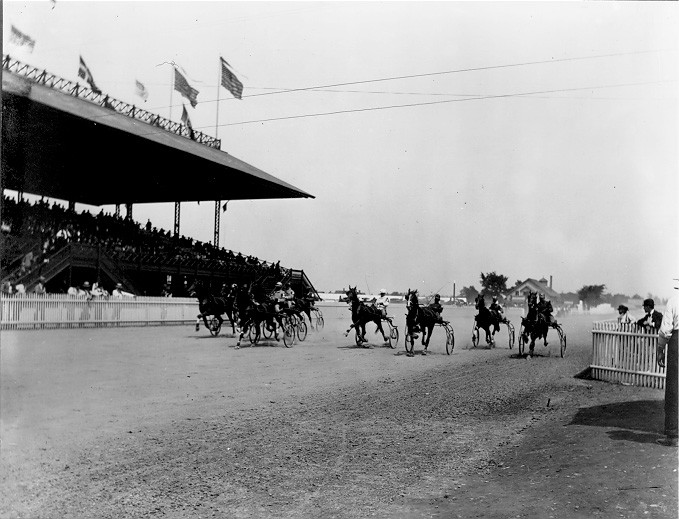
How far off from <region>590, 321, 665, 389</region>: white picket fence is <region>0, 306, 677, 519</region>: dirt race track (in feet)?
1.78

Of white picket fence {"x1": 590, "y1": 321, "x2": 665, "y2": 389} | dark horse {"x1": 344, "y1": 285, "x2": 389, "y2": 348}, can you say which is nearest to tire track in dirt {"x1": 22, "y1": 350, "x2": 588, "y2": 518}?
white picket fence {"x1": 590, "y1": 321, "x2": 665, "y2": 389}

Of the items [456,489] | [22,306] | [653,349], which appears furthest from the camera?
[22,306]

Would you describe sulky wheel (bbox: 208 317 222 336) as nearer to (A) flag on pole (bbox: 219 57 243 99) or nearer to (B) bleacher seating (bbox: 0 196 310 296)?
(B) bleacher seating (bbox: 0 196 310 296)

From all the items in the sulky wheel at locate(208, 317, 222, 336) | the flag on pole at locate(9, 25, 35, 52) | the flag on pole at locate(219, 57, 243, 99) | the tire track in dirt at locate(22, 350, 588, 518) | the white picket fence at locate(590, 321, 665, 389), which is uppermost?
the flag on pole at locate(219, 57, 243, 99)

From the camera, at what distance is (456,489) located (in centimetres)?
574

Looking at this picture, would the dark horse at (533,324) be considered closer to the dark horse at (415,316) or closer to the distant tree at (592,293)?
the dark horse at (415,316)

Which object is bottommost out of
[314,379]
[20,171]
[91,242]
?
[314,379]

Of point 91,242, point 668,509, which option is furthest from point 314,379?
point 91,242

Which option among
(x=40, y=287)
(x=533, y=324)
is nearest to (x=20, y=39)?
(x=533, y=324)

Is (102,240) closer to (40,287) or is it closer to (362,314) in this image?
(40,287)

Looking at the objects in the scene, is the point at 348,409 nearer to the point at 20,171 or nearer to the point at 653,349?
the point at 653,349

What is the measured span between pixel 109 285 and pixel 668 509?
26.2 meters

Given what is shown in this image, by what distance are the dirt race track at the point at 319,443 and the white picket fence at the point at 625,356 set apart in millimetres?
541

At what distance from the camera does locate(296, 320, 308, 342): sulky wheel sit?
70.0 feet
